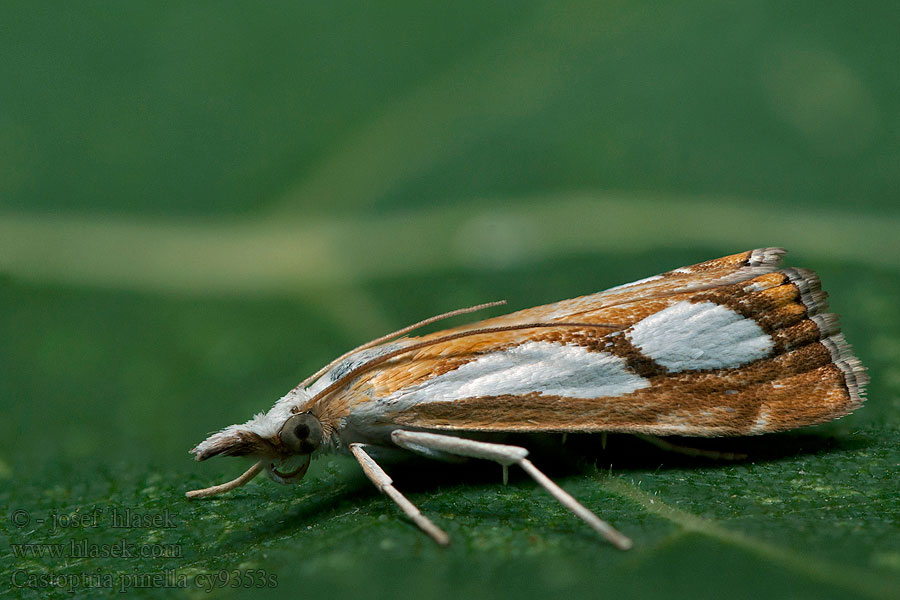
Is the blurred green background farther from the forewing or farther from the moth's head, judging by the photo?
the forewing

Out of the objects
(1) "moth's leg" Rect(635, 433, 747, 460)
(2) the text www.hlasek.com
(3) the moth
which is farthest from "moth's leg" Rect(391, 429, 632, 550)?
(2) the text www.hlasek.com

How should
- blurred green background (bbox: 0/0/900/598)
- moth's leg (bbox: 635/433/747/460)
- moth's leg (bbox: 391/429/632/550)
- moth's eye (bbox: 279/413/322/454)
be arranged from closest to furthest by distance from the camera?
moth's leg (bbox: 391/429/632/550) < moth's leg (bbox: 635/433/747/460) < moth's eye (bbox: 279/413/322/454) < blurred green background (bbox: 0/0/900/598)

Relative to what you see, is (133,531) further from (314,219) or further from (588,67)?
(588,67)

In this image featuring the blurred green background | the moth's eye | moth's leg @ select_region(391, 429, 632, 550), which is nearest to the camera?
moth's leg @ select_region(391, 429, 632, 550)

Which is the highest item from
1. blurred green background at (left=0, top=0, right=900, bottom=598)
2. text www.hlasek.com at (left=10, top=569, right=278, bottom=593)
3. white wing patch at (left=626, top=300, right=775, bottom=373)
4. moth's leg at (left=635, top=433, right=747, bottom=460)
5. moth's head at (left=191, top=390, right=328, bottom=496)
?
blurred green background at (left=0, top=0, right=900, bottom=598)

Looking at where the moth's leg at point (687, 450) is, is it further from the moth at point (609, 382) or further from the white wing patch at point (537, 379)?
the white wing patch at point (537, 379)

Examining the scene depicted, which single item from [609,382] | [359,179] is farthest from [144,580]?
[359,179]

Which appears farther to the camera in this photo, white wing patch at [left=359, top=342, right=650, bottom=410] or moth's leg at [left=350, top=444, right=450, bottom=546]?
white wing patch at [left=359, top=342, right=650, bottom=410]
